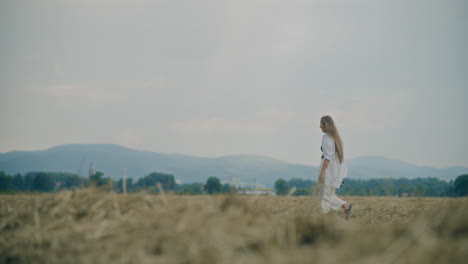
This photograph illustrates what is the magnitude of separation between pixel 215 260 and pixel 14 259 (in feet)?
5.98

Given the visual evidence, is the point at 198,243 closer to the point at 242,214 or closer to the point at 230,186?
the point at 242,214

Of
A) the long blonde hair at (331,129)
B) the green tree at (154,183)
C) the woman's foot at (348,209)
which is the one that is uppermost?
the long blonde hair at (331,129)

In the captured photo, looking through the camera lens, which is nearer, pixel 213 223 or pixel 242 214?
pixel 213 223

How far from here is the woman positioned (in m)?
8.62

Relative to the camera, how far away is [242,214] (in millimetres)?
3564

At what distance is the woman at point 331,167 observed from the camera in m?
8.62

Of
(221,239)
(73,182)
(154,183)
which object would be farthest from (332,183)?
(221,239)

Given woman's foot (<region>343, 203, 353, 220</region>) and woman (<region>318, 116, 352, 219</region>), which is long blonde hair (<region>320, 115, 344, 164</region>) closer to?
woman (<region>318, 116, 352, 219</region>)

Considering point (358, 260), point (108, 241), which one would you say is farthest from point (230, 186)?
point (358, 260)

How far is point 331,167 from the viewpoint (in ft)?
29.3

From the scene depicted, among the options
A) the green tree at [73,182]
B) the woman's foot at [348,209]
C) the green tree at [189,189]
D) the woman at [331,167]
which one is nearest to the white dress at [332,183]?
the woman at [331,167]

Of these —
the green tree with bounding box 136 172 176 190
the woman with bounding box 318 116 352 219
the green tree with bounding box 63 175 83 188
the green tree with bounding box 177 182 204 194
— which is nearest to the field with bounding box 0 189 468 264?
the green tree with bounding box 136 172 176 190

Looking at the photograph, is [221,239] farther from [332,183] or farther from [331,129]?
[332,183]

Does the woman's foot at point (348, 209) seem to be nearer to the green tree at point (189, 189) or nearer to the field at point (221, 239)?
the green tree at point (189, 189)
